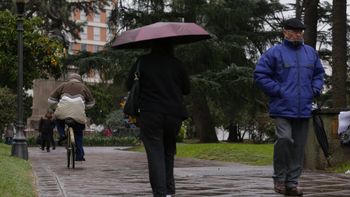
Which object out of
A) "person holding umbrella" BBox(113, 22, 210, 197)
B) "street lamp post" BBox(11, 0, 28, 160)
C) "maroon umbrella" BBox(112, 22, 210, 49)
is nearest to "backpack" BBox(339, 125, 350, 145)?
"maroon umbrella" BBox(112, 22, 210, 49)

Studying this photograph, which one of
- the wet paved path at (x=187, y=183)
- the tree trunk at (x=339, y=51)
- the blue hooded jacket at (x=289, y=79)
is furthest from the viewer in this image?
the tree trunk at (x=339, y=51)

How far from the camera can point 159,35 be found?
646 cm

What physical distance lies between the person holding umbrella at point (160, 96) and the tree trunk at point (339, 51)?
9712 millimetres

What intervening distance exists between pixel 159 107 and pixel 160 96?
114mm

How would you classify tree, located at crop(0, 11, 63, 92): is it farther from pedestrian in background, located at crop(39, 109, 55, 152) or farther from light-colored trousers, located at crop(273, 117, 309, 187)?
light-colored trousers, located at crop(273, 117, 309, 187)

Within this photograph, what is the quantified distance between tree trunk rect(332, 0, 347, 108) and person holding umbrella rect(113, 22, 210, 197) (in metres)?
9.71

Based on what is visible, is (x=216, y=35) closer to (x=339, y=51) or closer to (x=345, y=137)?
(x=339, y=51)

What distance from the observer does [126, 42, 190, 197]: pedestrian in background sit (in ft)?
20.9

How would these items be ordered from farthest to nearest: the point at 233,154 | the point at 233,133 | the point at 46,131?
the point at 233,133 < the point at 46,131 < the point at 233,154

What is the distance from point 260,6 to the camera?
30.8 m

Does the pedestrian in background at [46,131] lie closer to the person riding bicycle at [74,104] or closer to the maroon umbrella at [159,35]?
the person riding bicycle at [74,104]

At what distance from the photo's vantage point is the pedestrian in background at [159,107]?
6363 mm

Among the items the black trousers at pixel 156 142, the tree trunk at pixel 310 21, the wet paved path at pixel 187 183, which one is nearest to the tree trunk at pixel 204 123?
the tree trunk at pixel 310 21

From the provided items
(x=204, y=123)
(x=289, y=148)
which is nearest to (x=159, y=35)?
(x=289, y=148)
